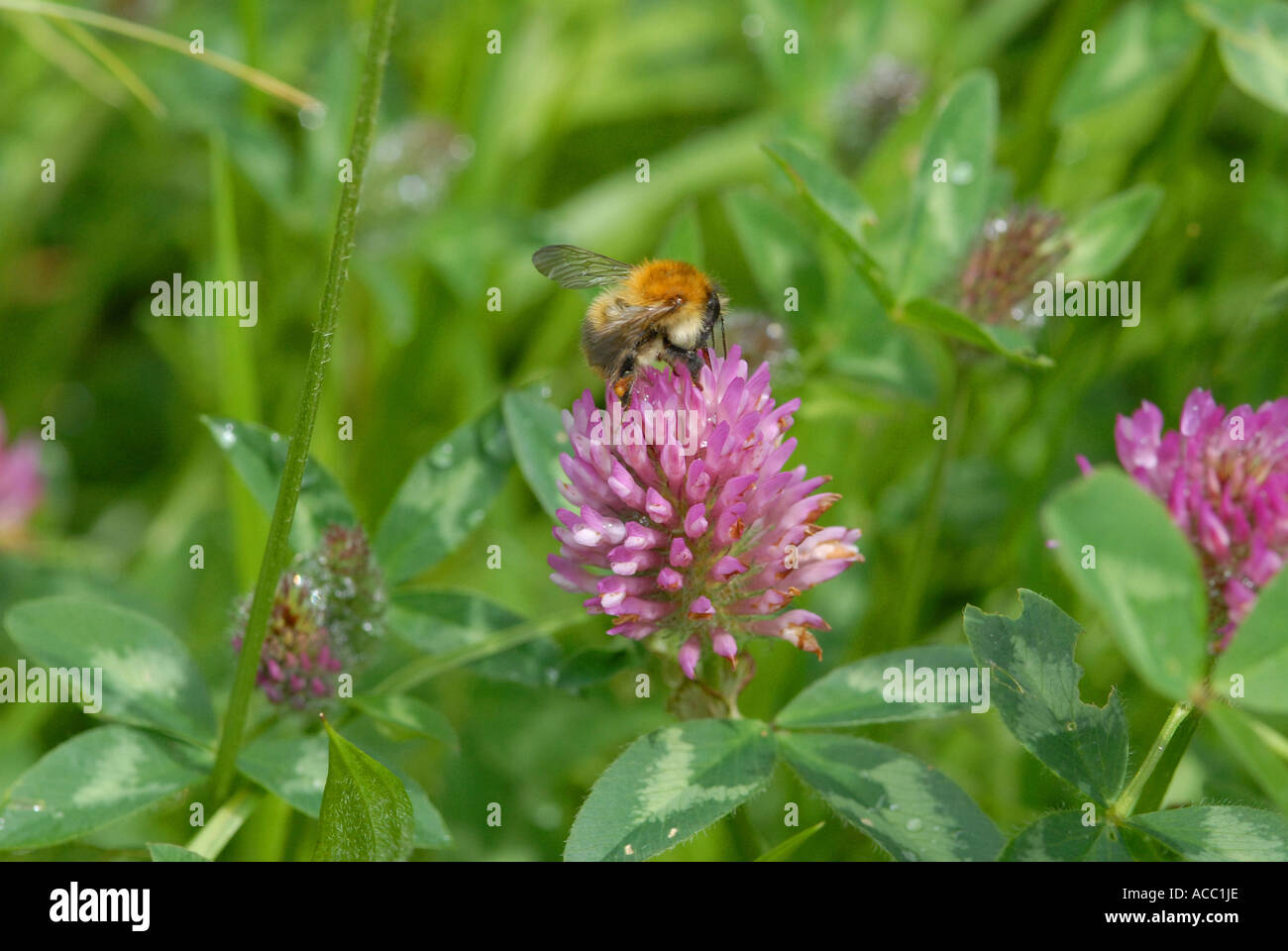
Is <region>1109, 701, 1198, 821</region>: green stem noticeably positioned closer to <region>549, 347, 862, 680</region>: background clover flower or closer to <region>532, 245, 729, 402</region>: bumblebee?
<region>549, 347, 862, 680</region>: background clover flower

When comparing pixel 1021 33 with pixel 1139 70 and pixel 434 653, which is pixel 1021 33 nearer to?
pixel 1139 70

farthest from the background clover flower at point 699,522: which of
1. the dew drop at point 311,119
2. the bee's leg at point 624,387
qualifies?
the dew drop at point 311,119

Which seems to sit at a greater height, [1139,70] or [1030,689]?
[1139,70]

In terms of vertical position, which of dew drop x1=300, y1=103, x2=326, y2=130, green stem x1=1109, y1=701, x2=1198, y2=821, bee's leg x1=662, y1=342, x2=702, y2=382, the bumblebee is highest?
dew drop x1=300, y1=103, x2=326, y2=130

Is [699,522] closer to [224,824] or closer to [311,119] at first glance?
[224,824]

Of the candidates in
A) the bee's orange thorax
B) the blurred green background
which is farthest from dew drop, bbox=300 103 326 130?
the bee's orange thorax
